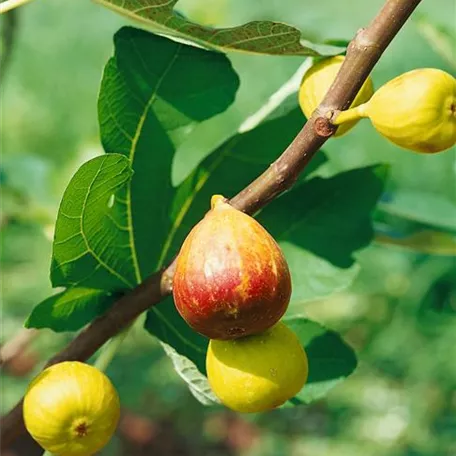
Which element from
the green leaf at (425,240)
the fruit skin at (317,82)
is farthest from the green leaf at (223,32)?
the green leaf at (425,240)

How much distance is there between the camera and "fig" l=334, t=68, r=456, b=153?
55 cm

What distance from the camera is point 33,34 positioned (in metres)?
6.22

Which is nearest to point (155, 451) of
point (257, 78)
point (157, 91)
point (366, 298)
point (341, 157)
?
point (366, 298)

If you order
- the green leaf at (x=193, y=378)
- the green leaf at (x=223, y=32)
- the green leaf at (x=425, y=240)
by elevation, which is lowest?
the green leaf at (x=425, y=240)

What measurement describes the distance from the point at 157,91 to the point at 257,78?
15.4 feet

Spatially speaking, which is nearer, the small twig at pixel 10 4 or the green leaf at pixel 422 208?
the small twig at pixel 10 4

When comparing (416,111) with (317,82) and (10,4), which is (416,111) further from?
Answer: (10,4)

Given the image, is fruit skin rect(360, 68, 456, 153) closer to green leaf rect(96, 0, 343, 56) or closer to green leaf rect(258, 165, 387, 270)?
green leaf rect(96, 0, 343, 56)

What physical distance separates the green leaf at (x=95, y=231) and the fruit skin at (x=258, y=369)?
0.13 meters

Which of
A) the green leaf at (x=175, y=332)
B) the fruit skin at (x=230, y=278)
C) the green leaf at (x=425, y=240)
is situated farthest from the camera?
the green leaf at (x=425, y=240)

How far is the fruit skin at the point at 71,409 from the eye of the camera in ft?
1.96

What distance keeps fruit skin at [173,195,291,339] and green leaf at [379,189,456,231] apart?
1.91 ft

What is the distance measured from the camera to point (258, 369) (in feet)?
1.84

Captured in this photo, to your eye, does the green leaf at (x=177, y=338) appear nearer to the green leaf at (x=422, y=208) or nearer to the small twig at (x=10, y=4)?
the small twig at (x=10, y=4)
